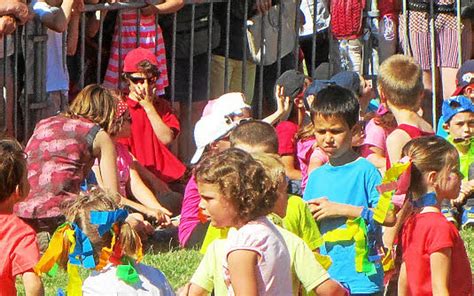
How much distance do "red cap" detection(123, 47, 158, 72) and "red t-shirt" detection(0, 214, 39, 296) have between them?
3971 mm

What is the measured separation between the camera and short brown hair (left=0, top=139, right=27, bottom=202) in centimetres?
593

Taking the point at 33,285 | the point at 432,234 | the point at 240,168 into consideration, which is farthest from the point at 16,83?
the point at 240,168

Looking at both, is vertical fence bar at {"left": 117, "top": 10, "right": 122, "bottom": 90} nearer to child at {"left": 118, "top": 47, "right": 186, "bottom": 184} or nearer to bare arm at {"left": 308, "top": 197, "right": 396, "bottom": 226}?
child at {"left": 118, "top": 47, "right": 186, "bottom": 184}

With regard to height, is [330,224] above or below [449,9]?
below

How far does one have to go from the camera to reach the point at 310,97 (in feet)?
30.4

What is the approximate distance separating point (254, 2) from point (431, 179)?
16.8 ft

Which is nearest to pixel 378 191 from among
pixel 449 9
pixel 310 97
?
pixel 310 97

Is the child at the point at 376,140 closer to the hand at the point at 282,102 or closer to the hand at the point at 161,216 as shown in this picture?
the hand at the point at 282,102

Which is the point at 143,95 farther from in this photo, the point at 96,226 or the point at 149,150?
the point at 96,226

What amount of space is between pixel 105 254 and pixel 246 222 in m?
0.63

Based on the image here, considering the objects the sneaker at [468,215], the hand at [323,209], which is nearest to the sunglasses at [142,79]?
the sneaker at [468,215]

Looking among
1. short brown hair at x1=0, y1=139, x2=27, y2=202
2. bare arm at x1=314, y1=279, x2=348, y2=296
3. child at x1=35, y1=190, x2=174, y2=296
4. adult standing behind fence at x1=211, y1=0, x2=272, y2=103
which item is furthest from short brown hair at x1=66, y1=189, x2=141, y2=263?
adult standing behind fence at x1=211, y1=0, x2=272, y2=103

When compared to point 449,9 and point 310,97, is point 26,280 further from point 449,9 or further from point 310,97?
point 449,9

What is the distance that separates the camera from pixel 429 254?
19.8 ft
